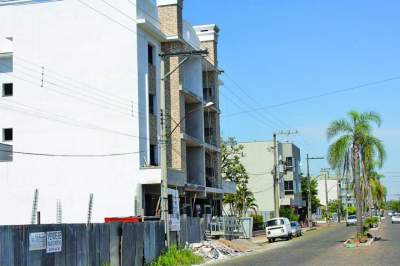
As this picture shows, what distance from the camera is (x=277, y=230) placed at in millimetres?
50719

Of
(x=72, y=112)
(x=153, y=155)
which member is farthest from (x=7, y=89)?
(x=153, y=155)

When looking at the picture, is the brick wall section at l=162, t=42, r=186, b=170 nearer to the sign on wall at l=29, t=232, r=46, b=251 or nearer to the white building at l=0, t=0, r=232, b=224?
the white building at l=0, t=0, r=232, b=224

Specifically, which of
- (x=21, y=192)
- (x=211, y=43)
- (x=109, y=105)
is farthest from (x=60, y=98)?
(x=211, y=43)

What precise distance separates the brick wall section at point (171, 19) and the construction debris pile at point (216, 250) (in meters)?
14.5

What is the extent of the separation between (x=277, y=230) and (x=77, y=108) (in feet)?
65.2

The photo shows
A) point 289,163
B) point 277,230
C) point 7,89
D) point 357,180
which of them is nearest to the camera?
point 357,180

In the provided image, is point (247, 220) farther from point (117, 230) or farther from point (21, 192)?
point (117, 230)

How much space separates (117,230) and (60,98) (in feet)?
61.1

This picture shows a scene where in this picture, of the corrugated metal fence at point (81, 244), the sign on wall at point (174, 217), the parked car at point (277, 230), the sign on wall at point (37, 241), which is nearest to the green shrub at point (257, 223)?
the parked car at point (277, 230)

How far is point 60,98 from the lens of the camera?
39469 mm

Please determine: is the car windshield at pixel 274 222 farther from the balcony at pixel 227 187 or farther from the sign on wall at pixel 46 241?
the sign on wall at pixel 46 241

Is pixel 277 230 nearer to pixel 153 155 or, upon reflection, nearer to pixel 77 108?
pixel 153 155

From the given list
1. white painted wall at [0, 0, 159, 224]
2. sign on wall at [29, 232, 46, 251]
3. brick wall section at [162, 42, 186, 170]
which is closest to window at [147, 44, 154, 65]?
brick wall section at [162, 42, 186, 170]

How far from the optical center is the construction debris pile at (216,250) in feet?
102
